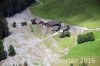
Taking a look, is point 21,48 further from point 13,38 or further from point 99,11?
point 99,11

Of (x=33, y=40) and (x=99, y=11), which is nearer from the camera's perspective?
(x=33, y=40)

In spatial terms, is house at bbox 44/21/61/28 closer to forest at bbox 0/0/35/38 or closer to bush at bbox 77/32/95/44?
bush at bbox 77/32/95/44

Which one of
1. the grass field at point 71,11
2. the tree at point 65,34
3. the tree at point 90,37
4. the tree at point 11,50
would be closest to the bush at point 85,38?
the tree at point 90,37

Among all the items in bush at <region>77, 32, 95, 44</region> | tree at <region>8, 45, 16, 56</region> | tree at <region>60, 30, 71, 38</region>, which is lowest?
tree at <region>8, 45, 16, 56</region>

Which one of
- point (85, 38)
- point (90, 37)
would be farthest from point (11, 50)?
point (90, 37)

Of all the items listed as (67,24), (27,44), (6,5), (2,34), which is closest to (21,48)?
(27,44)

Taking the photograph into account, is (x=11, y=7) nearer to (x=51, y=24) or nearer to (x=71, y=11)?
(x=51, y=24)

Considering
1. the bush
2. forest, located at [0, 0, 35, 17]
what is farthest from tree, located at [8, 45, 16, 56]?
forest, located at [0, 0, 35, 17]

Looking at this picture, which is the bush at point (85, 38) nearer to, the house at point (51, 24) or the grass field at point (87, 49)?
the grass field at point (87, 49)
